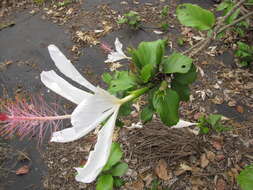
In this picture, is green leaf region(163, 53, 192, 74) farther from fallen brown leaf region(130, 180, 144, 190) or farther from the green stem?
fallen brown leaf region(130, 180, 144, 190)

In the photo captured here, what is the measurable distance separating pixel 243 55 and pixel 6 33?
2948 millimetres

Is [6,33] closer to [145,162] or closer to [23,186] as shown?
[23,186]

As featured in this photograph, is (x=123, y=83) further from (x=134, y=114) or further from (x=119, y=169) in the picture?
(x=134, y=114)

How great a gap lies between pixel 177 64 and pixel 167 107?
15 cm

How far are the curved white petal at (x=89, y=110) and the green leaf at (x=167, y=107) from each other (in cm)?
23

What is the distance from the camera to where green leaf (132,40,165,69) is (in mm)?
954

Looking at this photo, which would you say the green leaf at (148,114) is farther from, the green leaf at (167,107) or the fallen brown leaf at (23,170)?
the fallen brown leaf at (23,170)

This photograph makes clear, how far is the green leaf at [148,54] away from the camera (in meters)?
0.95

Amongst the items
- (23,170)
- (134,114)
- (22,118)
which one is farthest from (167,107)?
(23,170)

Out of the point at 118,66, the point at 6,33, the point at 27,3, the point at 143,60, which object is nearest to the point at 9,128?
the point at 143,60

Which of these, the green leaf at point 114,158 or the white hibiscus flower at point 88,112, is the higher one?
the white hibiscus flower at point 88,112

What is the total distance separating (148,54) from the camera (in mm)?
975

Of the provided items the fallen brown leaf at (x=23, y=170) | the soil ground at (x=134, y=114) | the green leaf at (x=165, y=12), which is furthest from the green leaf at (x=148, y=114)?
the green leaf at (x=165, y=12)

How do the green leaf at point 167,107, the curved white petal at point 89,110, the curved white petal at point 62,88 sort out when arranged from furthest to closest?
the green leaf at point 167,107 → the curved white petal at point 62,88 → the curved white petal at point 89,110
